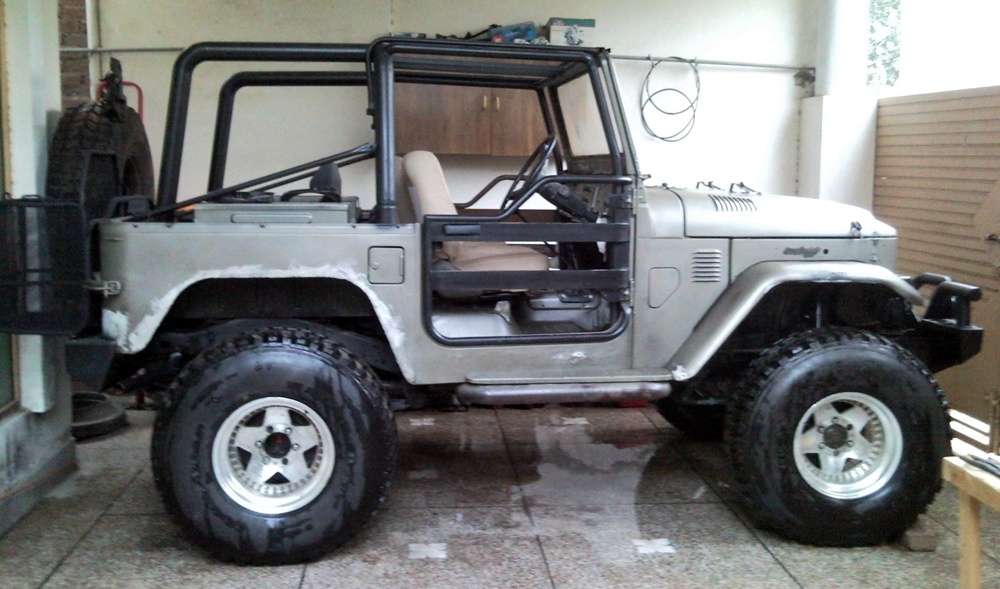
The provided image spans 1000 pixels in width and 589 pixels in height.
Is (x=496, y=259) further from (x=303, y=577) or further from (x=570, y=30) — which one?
(x=570, y=30)

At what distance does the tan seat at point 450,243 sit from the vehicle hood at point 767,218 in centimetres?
70

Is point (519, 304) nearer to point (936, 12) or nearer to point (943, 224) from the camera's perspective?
point (943, 224)

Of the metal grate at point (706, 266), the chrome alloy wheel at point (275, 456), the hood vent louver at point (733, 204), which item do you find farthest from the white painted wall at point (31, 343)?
the hood vent louver at point (733, 204)

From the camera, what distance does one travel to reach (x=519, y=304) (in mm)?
4020

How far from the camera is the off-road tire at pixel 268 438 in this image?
3.32m

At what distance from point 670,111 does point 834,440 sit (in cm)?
381

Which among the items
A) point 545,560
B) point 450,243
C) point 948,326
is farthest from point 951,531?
point 450,243

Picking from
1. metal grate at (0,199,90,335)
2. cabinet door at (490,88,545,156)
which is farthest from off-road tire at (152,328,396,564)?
cabinet door at (490,88,545,156)

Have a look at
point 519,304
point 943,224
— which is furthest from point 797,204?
point 943,224

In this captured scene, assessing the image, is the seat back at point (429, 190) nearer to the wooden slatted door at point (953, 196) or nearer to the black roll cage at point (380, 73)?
the black roll cage at point (380, 73)

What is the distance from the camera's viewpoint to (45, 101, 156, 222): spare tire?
3.89 m

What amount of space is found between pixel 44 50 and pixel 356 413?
7.93 feet

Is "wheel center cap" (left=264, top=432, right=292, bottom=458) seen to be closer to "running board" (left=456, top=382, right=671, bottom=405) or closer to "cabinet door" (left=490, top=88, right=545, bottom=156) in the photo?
"running board" (left=456, top=382, right=671, bottom=405)

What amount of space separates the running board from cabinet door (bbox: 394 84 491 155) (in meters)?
2.87
